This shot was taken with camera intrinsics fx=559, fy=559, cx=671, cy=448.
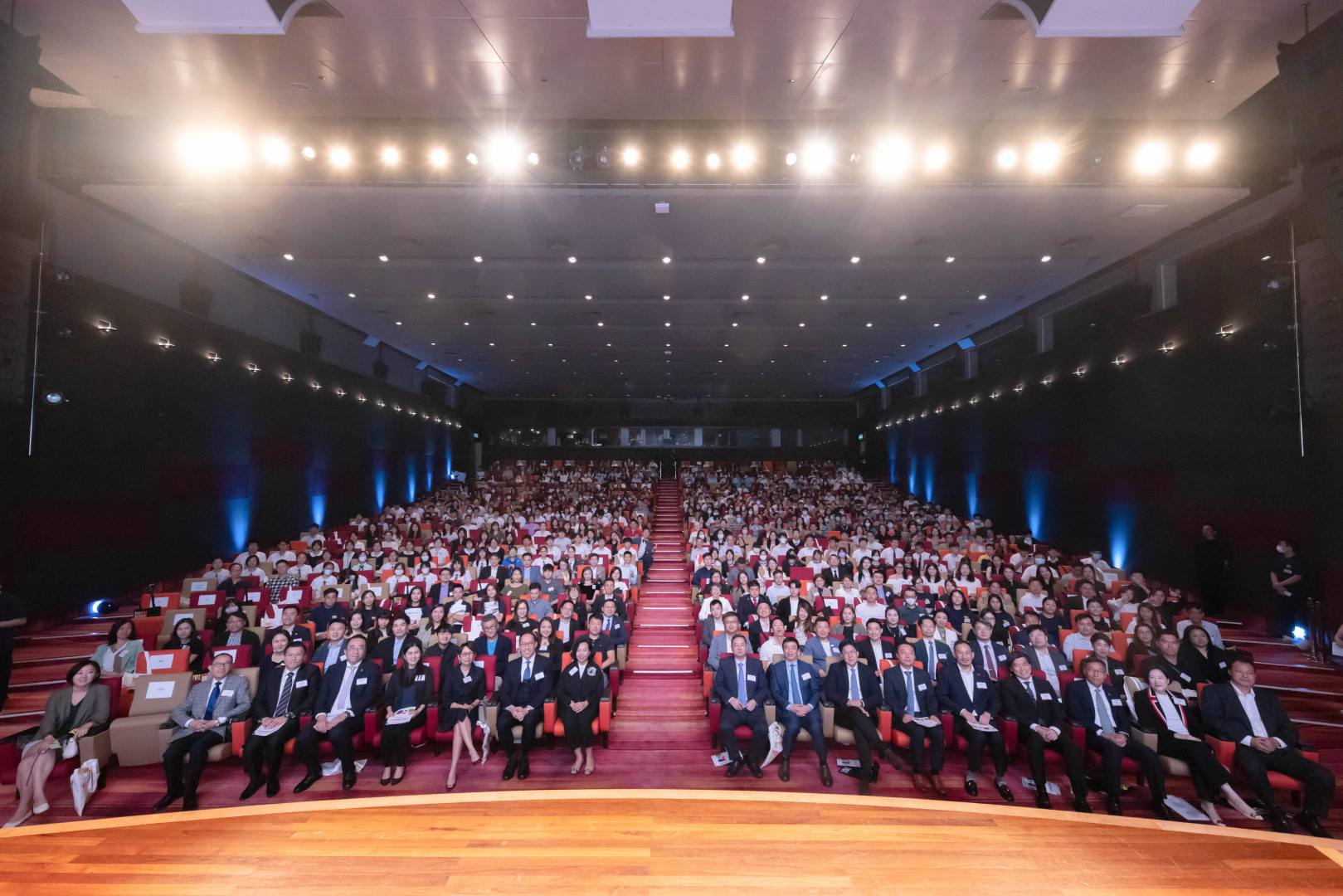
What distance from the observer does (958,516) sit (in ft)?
44.3

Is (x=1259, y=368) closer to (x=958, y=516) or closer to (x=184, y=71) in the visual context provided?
(x=958, y=516)

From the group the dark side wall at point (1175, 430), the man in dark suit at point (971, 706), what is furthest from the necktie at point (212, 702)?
the dark side wall at point (1175, 430)

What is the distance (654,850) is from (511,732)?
68.3 inches

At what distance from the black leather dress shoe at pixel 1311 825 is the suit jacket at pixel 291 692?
6440 millimetres

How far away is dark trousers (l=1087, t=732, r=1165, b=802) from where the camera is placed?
3.53m

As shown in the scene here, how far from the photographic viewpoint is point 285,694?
163 inches

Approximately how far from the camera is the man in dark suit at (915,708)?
387 cm

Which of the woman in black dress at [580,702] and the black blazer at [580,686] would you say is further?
the black blazer at [580,686]

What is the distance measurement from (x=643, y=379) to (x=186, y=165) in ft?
44.5

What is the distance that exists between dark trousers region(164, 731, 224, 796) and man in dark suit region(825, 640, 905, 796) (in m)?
4.38

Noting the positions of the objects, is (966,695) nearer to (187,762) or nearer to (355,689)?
(355,689)

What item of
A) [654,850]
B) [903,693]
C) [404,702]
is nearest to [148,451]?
[404,702]

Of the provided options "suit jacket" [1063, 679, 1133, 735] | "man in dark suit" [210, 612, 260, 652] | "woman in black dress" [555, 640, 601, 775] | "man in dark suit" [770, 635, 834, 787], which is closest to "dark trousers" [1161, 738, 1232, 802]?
"suit jacket" [1063, 679, 1133, 735]

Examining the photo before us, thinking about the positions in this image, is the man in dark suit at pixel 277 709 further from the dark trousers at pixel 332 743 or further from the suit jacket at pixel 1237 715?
the suit jacket at pixel 1237 715
